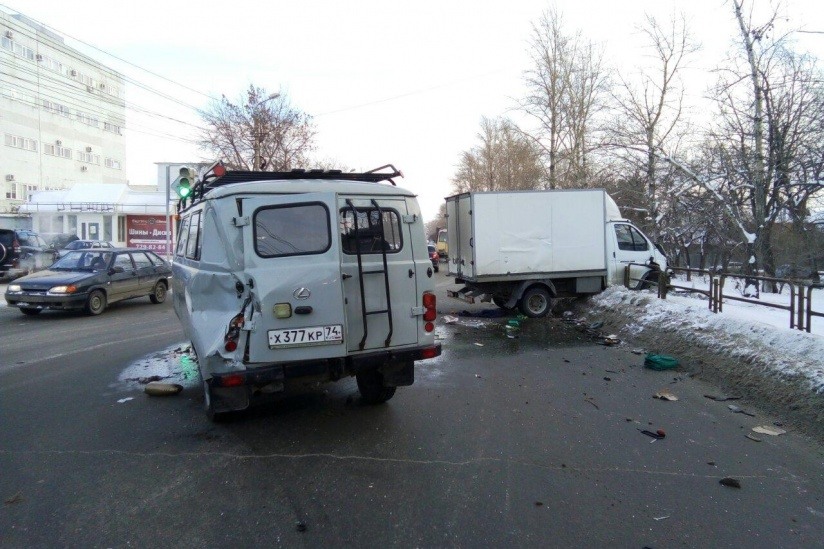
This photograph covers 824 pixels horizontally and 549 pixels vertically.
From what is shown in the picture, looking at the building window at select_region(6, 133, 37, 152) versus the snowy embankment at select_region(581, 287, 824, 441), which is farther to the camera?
the building window at select_region(6, 133, 37, 152)

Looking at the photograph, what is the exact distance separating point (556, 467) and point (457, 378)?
310 centimetres

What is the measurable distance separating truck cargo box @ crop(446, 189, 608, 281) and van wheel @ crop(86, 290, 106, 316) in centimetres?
872

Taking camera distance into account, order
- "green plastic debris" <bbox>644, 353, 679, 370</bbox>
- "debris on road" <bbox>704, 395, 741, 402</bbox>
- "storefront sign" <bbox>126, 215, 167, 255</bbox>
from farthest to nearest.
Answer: "storefront sign" <bbox>126, 215, 167, 255</bbox>
"green plastic debris" <bbox>644, 353, 679, 370</bbox>
"debris on road" <bbox>704, 395, 741, 402</bbox>

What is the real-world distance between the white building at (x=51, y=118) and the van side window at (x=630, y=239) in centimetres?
3915

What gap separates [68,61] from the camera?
59.2 metres

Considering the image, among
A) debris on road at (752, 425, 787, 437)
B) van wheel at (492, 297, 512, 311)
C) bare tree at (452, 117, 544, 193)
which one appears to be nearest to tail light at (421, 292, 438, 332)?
debris on road at (752, 425, 787, 437)

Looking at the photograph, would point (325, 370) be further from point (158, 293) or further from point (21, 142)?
point (21, 142)

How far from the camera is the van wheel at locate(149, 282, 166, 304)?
15.8 meters

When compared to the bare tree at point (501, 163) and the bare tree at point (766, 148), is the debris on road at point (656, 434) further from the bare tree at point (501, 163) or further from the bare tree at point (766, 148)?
the bare tree at point (501, 163)

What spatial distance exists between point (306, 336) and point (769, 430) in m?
4.62

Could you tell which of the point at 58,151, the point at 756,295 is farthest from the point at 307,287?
the point at 58,151

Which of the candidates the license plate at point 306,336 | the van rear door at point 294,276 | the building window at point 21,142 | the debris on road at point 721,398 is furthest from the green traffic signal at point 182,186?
the building window at point 21,142

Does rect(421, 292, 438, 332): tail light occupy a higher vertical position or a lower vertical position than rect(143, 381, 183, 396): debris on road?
higher

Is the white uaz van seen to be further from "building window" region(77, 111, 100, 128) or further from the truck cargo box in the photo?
"building window" region(77, 111, 100, 128)
